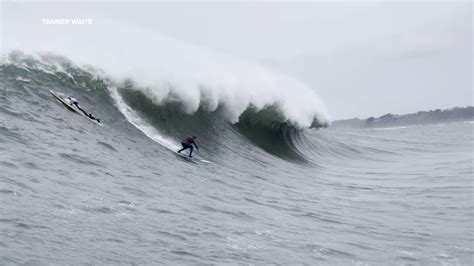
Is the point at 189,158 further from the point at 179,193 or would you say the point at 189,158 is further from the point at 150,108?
the point at 179,193

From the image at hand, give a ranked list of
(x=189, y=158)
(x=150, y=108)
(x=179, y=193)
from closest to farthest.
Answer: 1. (x=179, y=193)
2. (x=189, y=158)
3. (x=150, y=108)

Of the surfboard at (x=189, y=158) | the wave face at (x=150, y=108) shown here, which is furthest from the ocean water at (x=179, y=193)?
the surfboard at (x=189, y=158)

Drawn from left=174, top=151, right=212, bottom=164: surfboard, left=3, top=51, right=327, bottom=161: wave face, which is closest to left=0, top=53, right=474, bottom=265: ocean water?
left=3, top=51, right=327, bottom=161: wave face

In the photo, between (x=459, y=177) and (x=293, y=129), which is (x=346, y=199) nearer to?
(x=459, y=177)

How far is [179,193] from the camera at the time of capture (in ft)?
36.0

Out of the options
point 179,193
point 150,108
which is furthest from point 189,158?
point 179,193

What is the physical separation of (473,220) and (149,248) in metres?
7.30

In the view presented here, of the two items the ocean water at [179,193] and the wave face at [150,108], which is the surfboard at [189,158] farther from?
the wave face at [150,108]

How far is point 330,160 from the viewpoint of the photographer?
23844mm

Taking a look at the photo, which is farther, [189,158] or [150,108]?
[150,108]

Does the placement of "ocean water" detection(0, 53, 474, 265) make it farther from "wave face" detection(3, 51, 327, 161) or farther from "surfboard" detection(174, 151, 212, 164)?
"surfboard" detection(174, 151, 212, 164)

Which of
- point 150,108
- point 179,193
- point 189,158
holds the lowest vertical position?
point 179,193

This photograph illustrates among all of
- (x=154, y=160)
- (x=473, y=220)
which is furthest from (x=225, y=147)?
(x=473, y=220)

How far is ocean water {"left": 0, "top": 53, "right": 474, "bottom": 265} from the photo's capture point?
7160 mm
